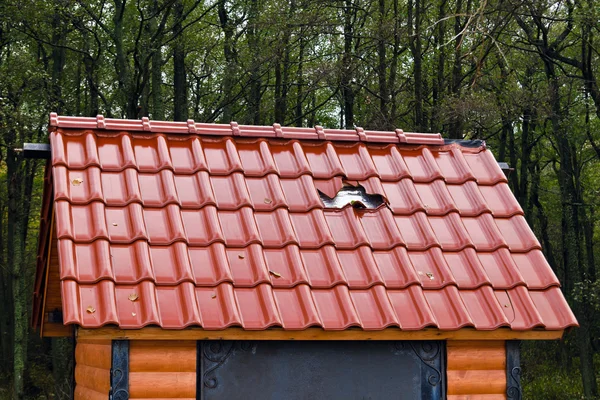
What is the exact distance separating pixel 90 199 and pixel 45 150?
891 mm

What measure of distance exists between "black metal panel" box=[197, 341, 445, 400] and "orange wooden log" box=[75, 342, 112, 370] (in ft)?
2.13

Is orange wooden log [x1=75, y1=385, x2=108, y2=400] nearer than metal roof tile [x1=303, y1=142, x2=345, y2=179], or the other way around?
orange wooden log [x1=75, y1=385, x2=108, y2=400]

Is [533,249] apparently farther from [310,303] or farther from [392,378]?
[310,303]

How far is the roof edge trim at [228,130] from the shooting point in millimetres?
6688

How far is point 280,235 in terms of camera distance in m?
6.09

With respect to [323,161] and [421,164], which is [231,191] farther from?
[421,164]

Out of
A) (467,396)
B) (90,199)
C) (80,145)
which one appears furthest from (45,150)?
(467,396)

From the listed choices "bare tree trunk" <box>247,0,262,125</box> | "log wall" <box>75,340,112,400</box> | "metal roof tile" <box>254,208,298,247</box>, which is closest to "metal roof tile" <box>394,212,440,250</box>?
"metal roof tile" <box>254,208,298,247</box>

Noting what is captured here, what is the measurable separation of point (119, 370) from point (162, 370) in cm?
27

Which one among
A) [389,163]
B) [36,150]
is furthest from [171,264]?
[389,163]

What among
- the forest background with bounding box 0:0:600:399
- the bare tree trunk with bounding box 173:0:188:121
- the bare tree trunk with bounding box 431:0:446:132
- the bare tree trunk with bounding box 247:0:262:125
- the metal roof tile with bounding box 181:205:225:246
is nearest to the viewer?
the metal roof tile with bounding box 181:205:225:246

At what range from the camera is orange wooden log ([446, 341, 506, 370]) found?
5969mm

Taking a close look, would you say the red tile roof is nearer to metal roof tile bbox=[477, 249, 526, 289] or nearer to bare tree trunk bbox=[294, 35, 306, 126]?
metal roof tile bbox=[477, 249, 526, 289]

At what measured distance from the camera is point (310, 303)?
18.3 ft
